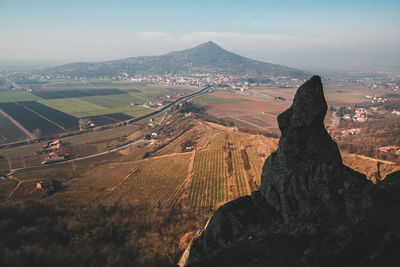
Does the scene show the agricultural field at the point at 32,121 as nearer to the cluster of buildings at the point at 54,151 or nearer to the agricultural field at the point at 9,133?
the agricultural field at the point at 9,133

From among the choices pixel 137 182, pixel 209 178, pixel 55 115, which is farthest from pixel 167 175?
pixel 55 115

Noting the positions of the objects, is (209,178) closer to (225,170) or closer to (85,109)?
(225,170)

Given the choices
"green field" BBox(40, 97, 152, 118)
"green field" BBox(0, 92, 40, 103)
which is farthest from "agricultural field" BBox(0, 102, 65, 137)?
"green field" BBox(0, 92, 40, 103)

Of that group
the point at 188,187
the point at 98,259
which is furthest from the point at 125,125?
the point at 98,259

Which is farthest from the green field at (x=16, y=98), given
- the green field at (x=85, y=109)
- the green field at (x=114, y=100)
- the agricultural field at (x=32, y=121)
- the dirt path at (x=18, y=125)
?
the dirt path at (x=18, y=125)

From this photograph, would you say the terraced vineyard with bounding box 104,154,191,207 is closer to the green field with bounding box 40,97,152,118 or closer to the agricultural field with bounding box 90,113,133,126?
the agricultural field with bounding box 90,113,133,126

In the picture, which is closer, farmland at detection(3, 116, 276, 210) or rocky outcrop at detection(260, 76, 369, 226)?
rocky outcrop at detection(260, 76, 369, 226)

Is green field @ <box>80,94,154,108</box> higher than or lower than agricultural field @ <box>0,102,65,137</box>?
higher
